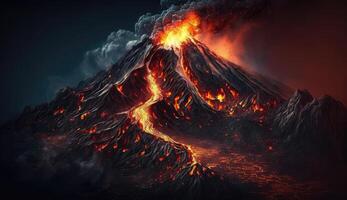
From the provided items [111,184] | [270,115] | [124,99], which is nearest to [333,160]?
[270,115]

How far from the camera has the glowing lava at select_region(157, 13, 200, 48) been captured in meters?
95.4

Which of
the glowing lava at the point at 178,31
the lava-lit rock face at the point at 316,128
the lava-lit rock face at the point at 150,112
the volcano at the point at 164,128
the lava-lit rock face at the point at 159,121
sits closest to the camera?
the volcano at the point at 164,128

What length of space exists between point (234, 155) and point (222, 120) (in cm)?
1324

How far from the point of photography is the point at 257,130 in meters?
65.1

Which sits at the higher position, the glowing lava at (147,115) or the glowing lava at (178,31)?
the glowing lava at (178,31)

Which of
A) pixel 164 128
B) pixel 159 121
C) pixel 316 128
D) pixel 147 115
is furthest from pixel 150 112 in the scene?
pixel 316 128

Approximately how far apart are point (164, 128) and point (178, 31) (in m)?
37.3

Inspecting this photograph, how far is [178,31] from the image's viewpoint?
97250 millimetres

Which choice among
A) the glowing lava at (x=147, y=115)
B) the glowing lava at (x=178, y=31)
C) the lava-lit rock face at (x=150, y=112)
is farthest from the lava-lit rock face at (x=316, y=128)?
the glowing lava at (x=178, y=31)

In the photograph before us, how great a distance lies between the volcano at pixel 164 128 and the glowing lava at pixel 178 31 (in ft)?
1.56

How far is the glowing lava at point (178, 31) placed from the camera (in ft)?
313

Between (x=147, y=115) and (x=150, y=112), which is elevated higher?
(x=150, y=112)

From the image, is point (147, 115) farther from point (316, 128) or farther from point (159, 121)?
point (316, 128)

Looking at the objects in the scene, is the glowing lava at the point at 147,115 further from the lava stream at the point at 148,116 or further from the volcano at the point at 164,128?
the volcano at the point at 164,128
